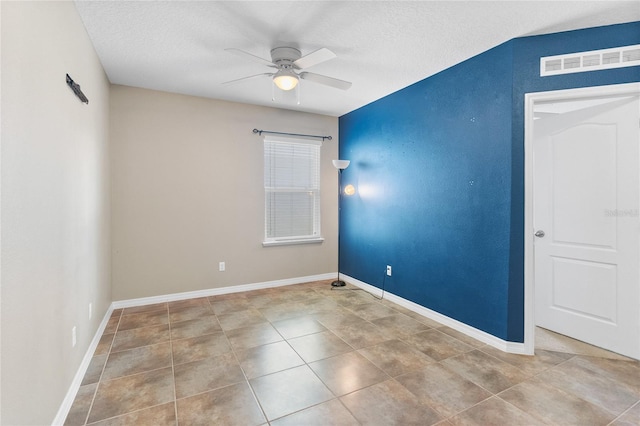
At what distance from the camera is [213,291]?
4090 mm

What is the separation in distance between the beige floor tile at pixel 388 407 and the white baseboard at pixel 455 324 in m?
1.13

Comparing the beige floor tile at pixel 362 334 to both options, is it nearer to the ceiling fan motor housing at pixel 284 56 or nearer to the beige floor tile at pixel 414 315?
the beige floor tile at pixel 414 315

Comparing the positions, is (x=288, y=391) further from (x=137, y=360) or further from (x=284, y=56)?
(x=284, y=56)

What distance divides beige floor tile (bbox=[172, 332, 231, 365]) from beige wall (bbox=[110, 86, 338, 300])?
1328mm

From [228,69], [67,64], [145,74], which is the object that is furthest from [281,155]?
[67,64]

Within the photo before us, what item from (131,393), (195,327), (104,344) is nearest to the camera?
(131,393)

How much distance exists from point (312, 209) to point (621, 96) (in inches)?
142

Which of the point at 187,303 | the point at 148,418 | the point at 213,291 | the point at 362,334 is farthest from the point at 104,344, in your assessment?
the point at 362,334

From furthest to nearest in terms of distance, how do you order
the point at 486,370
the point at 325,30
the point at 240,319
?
1. the point at 240,319
2. the point at 325,30
3. the point at 486,370

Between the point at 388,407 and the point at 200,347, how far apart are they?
5.43 feet

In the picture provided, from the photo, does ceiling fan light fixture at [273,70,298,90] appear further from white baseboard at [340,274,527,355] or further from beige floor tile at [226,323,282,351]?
white baseboard at [340,274,527,355]

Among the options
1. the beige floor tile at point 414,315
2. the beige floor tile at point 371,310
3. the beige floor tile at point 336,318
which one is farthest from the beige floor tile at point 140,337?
the beige floor tile at point 414,315

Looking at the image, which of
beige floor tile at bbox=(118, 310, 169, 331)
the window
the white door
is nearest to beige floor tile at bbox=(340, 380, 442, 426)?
the white door

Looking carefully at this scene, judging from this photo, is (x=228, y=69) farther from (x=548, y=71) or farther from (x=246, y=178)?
(x=548, y=71)
